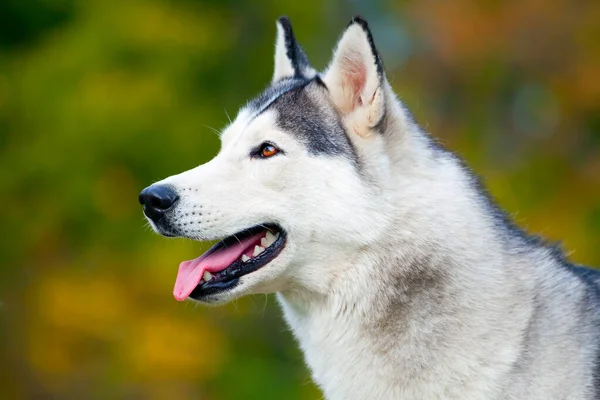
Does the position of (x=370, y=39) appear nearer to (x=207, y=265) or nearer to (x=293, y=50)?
(x=293, y=50)

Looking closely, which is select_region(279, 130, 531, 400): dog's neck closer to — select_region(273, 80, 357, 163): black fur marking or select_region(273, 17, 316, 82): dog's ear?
select_region(273, 80, 357, 163): black fur marking

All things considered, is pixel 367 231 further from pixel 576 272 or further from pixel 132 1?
pixel 132 1

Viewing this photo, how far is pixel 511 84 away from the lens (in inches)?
624

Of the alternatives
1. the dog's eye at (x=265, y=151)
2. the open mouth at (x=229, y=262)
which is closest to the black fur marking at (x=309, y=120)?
the dog's eye at (x=265, y=151)

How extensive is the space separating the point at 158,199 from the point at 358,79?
3.79 ft

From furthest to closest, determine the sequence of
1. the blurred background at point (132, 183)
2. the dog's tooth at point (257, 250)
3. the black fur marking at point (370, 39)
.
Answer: the blurred background at point (132, 183) → the dog's tooth at point (257, 250) → the black fur marking at point (370, 39)

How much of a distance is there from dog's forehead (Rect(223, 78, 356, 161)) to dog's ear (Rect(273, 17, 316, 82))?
0.42 m

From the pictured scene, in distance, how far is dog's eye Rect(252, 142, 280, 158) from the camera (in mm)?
4844

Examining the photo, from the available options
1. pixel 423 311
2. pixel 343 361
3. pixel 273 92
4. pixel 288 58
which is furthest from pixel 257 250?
pixel 288 58

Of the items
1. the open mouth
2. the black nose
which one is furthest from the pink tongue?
the black nose

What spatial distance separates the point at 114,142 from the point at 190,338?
286 cm

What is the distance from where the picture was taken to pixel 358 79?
4.89 meters

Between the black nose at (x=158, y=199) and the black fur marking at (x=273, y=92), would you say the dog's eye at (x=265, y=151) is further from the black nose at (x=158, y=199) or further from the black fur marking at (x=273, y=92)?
the black nose at (x=158, y=199)

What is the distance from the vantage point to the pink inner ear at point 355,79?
15.9 feet
